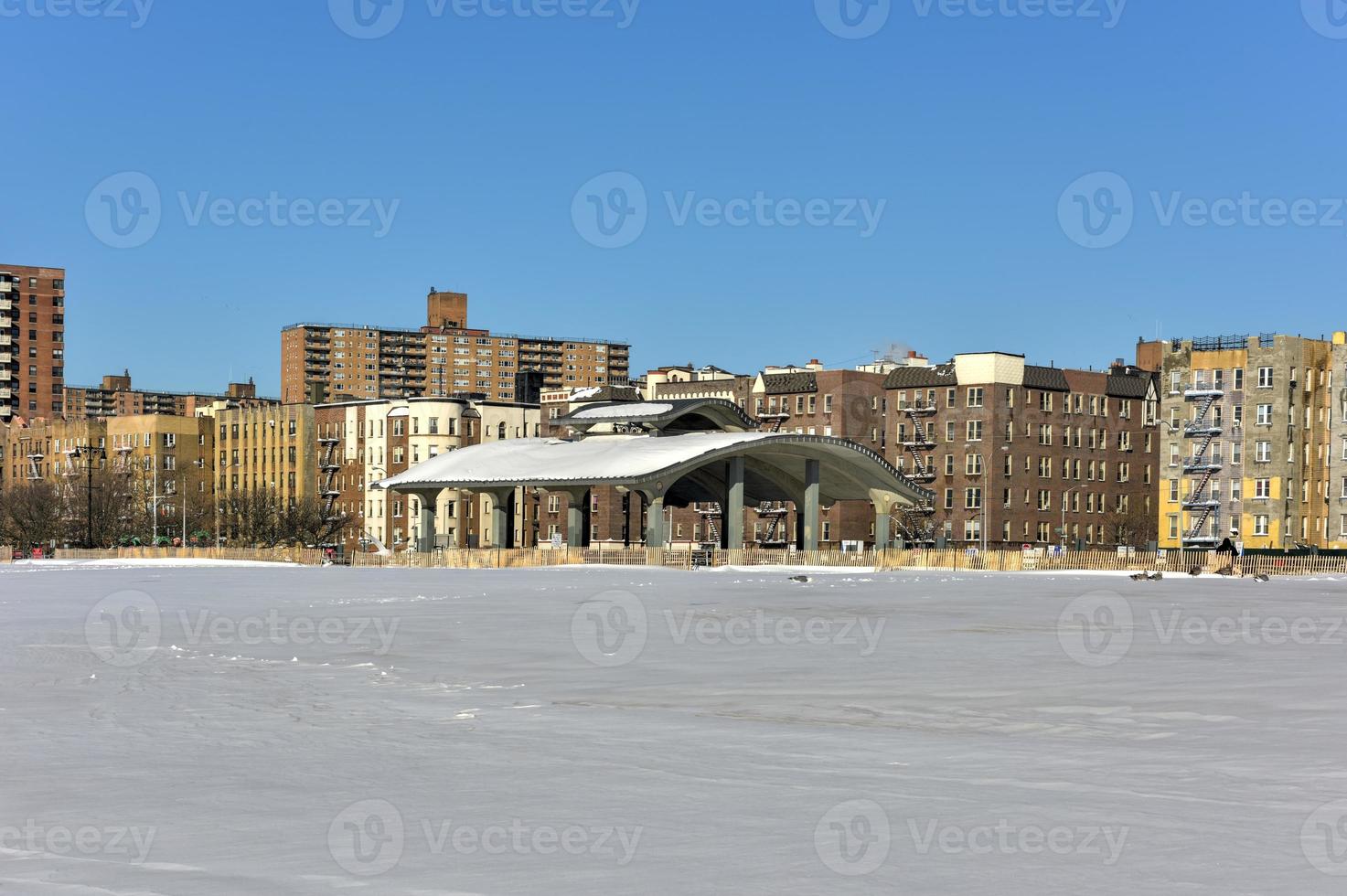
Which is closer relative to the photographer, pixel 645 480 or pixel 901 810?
pixel 901 810

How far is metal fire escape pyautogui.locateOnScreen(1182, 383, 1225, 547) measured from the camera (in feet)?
415

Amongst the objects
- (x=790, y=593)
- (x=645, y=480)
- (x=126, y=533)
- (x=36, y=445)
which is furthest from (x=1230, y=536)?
(x=36, y=445)

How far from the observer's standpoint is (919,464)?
150 meters

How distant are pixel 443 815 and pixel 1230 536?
120 metres

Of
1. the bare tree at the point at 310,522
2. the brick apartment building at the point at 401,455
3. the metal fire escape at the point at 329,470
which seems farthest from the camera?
the metal fire escape at the point at 329,470

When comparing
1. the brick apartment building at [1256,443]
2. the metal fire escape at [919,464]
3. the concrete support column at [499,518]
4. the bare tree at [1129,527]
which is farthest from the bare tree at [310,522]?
the brick apartment building at [1256,443]

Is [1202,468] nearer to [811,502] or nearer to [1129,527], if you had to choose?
[1129,527]

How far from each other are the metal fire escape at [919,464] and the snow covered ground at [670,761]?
4497 inches

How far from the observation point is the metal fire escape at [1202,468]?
126 metres

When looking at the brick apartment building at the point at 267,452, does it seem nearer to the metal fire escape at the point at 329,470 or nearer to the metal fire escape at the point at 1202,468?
the metal fire escape at the point at 329,470

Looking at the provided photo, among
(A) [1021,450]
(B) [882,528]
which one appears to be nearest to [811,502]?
(B) [882,528]

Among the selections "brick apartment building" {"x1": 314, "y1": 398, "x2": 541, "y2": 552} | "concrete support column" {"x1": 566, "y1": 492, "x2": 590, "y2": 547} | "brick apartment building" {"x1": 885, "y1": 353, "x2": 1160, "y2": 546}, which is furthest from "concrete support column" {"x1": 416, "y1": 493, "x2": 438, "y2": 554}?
"brick apartment building" {"x1": 885, "y1": 353, "x2": 1160, "y2": 546}

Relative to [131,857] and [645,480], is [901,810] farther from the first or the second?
[645,480]

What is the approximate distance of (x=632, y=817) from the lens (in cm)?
1284
